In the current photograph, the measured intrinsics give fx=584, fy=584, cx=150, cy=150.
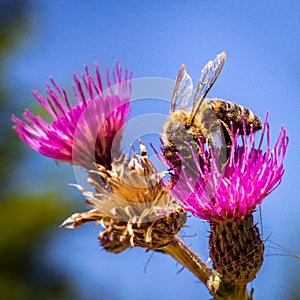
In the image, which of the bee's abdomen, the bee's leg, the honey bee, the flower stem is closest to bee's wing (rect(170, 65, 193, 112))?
the honey bee

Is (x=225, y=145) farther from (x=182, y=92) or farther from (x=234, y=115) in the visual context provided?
(x=182, y=92)

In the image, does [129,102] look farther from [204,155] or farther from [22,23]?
[22,23]

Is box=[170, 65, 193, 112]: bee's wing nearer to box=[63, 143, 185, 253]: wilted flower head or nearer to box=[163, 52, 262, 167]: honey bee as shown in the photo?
box=[163, 52, 262, 167]: honey bee

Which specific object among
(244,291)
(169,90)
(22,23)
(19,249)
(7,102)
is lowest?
(244,291)

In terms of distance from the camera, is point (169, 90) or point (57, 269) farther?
point (57, 269)

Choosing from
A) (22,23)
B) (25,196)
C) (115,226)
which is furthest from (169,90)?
(22,23)

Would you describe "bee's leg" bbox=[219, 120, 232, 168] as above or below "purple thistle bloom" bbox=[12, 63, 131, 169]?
below

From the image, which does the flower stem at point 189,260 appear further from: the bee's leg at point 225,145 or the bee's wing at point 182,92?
the bee's wing at point 182,92

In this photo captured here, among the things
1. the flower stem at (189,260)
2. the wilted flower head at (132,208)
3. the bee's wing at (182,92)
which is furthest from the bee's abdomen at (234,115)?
the flower stem at (189,260)
